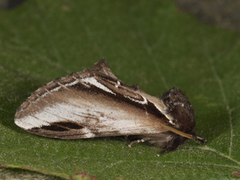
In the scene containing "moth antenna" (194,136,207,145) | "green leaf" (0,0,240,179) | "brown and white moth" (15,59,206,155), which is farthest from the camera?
"moth antenna" (194,136,207,145)

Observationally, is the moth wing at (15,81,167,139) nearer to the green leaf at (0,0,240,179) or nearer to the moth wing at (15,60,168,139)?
the moth wing at (15,60,168,139)

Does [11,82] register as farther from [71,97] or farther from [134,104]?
[134,104]

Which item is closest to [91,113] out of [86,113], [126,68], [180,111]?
[86,113]

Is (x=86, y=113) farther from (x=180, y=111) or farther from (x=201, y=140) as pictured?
(x=201, y=140)

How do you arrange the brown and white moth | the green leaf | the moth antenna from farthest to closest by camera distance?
the moth antenna → the brown and white moth → the green leaf

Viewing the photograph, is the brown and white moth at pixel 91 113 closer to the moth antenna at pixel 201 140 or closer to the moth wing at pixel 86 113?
the moth wing at pixel 86 113

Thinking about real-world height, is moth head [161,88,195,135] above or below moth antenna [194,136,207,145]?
above

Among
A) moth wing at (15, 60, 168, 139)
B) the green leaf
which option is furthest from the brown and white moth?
the green leaf
